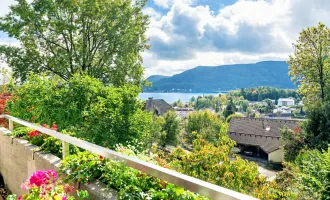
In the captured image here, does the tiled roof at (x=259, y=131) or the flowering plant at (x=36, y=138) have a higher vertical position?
the flowering plant at (x=36, y=138)

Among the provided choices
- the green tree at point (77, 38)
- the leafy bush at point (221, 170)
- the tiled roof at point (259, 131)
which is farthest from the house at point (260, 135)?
the leafy bush at point (221, 170)

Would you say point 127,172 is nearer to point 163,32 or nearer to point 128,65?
point 128,65

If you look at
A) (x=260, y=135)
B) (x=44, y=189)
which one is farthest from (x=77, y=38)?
(x=260, y=135)

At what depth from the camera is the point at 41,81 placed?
5711 mm

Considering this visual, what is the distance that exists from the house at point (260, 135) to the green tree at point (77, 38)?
1905 cm

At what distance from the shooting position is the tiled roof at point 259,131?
93.5ft

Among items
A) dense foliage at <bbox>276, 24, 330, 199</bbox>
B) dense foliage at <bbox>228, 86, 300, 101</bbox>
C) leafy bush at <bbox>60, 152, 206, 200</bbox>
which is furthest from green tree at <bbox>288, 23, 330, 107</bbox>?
dense foliage at <bbox>228, 86, 300, 101</bbox>

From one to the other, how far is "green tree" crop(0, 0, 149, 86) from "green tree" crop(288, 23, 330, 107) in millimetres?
10489

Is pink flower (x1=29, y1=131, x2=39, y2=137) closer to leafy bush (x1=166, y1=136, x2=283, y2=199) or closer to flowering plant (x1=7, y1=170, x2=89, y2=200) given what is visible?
flowering plant (x1=7, y1=170, x2=89, y2=200)

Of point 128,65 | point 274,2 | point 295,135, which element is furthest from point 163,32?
point 295,135

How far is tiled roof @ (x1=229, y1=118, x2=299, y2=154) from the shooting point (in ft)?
93.5

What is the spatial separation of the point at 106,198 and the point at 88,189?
0.27 metres

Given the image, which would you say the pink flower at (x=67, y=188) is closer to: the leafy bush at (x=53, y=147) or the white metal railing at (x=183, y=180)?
the white metal railing at (x=183, y=180)

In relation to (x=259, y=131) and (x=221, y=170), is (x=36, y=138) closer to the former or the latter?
(x=221, y=170)
